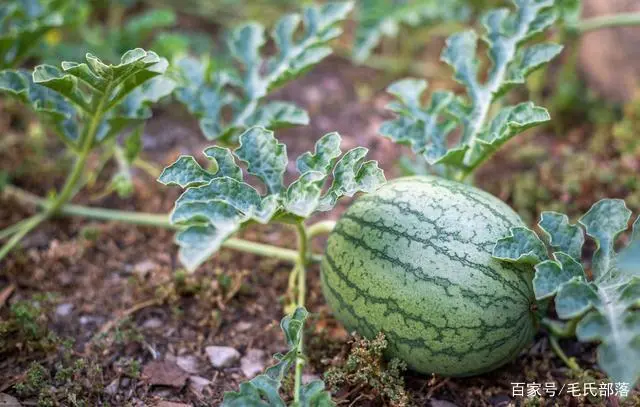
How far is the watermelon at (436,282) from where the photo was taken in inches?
78.2

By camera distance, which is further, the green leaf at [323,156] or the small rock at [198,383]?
the small rock at [198,383]

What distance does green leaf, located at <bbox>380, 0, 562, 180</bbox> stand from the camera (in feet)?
7.73

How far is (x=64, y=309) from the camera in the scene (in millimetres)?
2506

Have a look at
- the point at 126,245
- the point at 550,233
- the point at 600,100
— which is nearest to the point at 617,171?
the point at 600,100

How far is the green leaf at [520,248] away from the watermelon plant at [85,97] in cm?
121

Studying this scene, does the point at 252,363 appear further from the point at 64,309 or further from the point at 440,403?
the point at 64,309

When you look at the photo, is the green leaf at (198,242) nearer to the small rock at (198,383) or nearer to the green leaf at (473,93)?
the small rock at (198,383)

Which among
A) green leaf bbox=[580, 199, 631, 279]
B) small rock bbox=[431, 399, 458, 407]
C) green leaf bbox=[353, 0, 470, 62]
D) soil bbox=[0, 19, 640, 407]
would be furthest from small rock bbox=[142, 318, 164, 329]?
green leaf bbox=[353, 0, 470, 62]

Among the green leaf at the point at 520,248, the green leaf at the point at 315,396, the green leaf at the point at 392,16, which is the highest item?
the green leaf at the point at 392,16

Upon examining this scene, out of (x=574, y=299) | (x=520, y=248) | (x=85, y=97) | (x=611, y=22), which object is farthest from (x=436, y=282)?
(x=611, y=22)

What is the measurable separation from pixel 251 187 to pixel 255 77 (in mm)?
863

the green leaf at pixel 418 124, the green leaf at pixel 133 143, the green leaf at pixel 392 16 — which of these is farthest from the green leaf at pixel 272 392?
the green leaf at pixel 392 16

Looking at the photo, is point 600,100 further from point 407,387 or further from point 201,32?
point 201,32

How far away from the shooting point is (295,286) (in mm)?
2646
